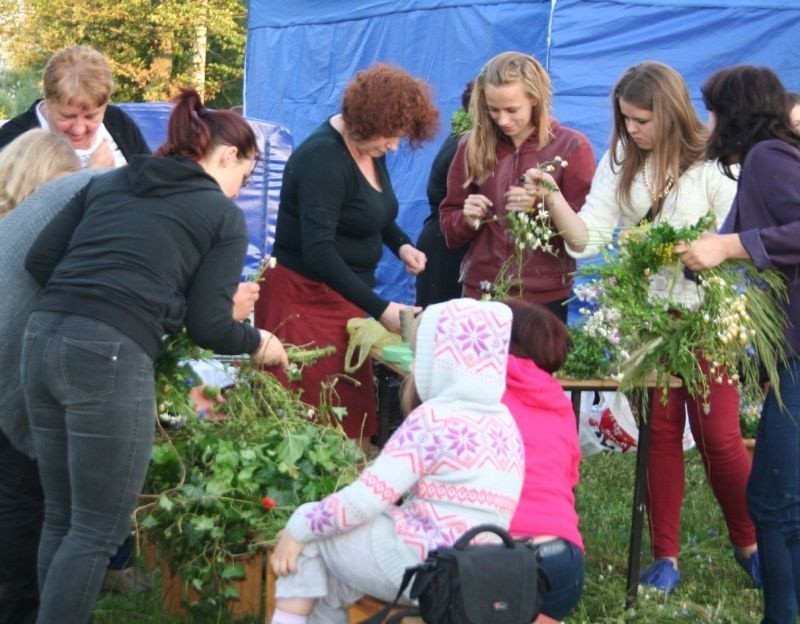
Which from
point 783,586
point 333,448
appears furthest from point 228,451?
point 783,586

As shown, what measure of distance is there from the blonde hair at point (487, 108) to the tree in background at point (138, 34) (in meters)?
19.0

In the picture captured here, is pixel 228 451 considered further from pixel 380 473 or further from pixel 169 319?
pixel 380 473

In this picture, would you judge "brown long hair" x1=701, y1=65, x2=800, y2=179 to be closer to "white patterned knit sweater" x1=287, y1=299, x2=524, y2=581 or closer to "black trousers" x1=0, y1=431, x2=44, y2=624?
"white patterned knit sweater" x1=287, y1=299, x2=524, y2=581

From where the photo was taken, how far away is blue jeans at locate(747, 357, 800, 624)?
365 centimetres

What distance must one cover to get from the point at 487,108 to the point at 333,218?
2.44 ft

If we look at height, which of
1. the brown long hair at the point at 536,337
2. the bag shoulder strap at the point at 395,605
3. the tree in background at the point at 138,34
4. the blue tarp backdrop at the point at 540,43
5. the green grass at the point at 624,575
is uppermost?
the tree in background at the point at 138,34

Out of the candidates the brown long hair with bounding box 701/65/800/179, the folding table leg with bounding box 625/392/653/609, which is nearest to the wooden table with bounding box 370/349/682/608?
the folding table leg with bounding box 625/392/653/609

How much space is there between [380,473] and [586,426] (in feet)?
9.87

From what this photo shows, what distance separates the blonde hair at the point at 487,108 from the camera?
465 centimetres

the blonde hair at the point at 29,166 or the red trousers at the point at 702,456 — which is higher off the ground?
the blonde hair at the point at 29,166

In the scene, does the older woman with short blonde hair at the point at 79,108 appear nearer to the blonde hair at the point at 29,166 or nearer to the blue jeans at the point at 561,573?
the blonde hair at the point at 29,166

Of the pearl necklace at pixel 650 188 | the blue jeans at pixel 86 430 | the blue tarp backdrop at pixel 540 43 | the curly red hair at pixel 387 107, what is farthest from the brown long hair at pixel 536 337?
the blue tarp backdrop at pixel 540 43

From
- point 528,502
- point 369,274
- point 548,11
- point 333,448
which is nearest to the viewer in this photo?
point 528,502

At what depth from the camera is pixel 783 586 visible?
3.83 m
